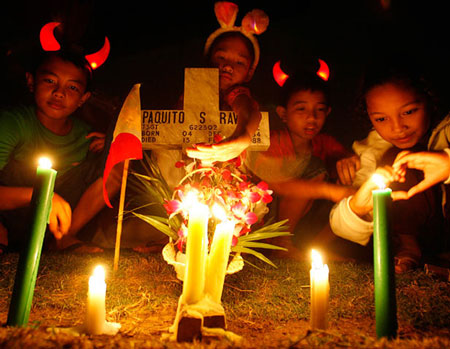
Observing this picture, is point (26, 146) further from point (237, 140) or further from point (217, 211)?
point (217, 211)

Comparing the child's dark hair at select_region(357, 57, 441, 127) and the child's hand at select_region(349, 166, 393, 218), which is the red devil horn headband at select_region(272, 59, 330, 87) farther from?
the child's hand at select_region(349, 166, 393, 218)

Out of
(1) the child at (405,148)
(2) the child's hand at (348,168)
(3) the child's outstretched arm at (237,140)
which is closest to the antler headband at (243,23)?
(3) the child's outstretched arm at (237,140)

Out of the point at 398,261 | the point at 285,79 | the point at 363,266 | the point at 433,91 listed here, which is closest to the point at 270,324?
the point at 363,266

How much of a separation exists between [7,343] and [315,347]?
1220 millimetres

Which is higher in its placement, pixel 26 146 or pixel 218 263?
pixel 26 146

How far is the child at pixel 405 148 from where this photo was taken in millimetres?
3406

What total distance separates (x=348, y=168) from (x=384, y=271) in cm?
228

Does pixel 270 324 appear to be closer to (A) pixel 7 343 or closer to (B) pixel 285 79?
(A) pixel 7 343

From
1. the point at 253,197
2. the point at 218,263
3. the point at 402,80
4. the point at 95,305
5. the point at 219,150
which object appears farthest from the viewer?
the point at 402,80

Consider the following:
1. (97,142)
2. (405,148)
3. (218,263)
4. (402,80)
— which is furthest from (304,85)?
(218,263)

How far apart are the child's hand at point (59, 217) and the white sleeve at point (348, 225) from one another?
2.73 m

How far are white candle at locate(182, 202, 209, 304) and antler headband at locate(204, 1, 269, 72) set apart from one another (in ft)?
8.27

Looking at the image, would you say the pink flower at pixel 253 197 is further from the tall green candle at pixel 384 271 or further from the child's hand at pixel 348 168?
the child's hand at pixel 348 168

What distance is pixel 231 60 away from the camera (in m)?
3.73
